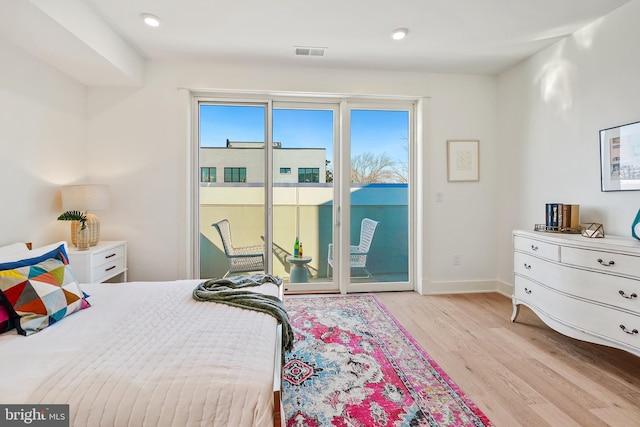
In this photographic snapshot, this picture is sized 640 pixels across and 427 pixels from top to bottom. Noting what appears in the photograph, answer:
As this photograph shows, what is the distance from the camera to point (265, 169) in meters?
3.71

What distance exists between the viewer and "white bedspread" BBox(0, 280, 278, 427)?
106 centimetres

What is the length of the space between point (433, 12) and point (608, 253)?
84.9 inches

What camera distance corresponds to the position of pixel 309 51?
318cm

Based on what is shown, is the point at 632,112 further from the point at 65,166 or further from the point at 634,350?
the point at 65,166

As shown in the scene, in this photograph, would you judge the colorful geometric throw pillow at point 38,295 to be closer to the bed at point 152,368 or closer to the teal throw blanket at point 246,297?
the bed at point 152,368

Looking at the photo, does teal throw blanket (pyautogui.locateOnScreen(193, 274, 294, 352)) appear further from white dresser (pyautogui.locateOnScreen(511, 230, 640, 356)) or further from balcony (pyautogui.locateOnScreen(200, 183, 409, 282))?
white dresser (pyautogui.locateOnScreen(511, 230, 640, 356))

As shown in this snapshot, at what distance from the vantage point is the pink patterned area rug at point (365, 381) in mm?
1643

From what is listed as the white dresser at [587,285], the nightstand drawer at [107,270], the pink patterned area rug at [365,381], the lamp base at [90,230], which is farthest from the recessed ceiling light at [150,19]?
the white dresser at [587,285]

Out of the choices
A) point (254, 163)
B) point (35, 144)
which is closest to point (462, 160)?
point (254, 163)

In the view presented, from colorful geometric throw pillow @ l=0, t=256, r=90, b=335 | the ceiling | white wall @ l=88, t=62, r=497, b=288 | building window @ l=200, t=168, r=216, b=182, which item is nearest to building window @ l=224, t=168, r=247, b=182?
building window @ l=200, t=168, r=216, b=182

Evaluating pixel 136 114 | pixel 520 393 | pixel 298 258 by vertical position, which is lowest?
pixel 520 393

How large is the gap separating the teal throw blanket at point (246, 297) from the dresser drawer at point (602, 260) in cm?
205

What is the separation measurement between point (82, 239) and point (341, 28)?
2.94m

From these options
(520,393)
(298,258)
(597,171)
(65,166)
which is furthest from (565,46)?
(65,166)
